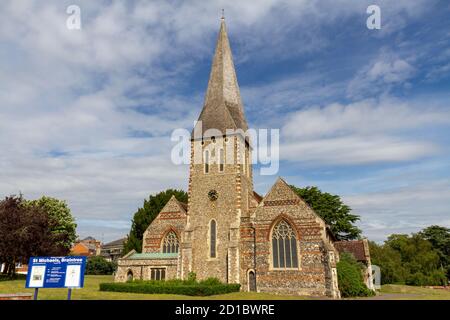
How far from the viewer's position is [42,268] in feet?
47.3

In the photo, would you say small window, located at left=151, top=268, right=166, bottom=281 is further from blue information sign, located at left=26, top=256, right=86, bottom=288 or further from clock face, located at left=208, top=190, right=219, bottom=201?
blue information sign, located at left=26, top=256, right=86, bottom=288

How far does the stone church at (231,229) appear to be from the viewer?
28302 millimetres

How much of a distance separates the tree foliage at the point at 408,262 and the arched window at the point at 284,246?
92.6 feet

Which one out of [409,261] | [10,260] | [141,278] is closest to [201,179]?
[141,278]

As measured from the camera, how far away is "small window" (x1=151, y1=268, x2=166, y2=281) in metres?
31.5

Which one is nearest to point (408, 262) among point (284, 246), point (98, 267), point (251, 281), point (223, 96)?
point (284, 246)

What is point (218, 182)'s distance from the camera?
3303 cm

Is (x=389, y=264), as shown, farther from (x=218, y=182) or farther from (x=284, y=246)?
(x=218, y=182)

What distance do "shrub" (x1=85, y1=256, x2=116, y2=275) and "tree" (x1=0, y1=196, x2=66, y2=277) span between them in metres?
30.6

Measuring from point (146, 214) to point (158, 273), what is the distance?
1559cm

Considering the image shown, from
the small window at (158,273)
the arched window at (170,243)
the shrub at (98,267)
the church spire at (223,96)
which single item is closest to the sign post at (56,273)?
the small window at (158,273)

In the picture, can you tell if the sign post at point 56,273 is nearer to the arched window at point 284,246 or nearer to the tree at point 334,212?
the arched window at point 284,246

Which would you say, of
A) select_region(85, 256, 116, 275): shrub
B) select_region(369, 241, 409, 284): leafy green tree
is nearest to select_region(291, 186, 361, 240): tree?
select_region(369, 241, 409, 284): leafy green tree
